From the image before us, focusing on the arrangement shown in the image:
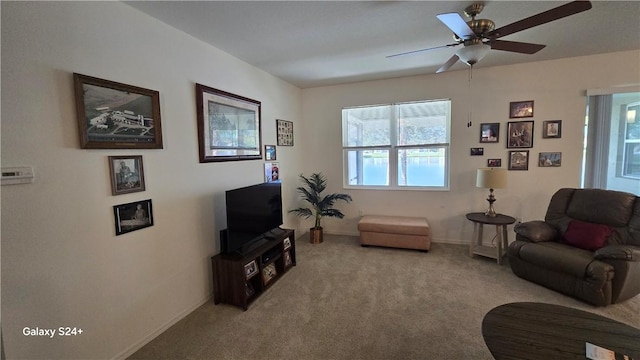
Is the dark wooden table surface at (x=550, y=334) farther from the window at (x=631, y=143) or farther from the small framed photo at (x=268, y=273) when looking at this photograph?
the window at (x=631, y=143)

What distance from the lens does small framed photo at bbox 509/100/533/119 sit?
3693 mm

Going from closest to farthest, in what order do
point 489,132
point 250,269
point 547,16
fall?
point 547,16, point 250,269, point 489,132

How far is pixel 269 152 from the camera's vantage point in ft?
12.4

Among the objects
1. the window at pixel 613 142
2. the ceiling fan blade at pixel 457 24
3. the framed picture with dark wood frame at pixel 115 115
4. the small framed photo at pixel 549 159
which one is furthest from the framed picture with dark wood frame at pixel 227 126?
the window at pixel 613 142

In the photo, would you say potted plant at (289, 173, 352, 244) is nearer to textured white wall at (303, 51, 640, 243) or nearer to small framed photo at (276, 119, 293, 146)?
textured white wall at (303, 51, 640, 243)

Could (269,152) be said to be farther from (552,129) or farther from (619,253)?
(552,129)

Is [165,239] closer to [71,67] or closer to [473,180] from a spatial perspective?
[71,67]

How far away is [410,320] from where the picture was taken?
2309 mm

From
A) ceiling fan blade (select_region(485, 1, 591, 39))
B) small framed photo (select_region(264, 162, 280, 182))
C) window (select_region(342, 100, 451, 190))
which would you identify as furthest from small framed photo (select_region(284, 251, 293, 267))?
ceiling fan blade (select_region(485, 1, 591, 39))

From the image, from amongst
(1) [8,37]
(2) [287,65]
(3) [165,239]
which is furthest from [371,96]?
(1) [8,37]

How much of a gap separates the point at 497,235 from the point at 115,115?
164 inches

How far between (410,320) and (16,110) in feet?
9.93

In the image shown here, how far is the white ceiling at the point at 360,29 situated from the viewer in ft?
6.80

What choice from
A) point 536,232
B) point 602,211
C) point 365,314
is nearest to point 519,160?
point 602,211
